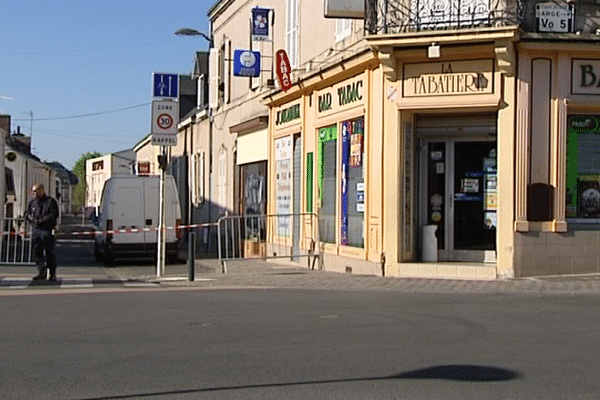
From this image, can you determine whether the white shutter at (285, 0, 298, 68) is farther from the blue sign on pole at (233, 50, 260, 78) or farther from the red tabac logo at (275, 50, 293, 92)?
the blue sign on pole at (233, 50, 260, 78)

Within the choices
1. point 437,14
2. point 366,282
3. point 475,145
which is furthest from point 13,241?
point 437,14

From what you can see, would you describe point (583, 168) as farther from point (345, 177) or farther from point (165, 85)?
point (165, 85)

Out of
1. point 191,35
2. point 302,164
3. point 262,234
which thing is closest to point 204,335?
point 302,164

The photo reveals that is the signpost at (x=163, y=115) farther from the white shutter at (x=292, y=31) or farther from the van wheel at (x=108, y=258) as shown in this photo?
the van wheel at (x=108, y=258)

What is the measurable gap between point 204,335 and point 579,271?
8827 mm

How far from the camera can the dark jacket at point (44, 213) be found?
1667cm

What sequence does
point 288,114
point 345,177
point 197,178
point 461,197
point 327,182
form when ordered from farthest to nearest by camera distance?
1. point 197,178
2. point 288,114
3. point 327,182
4. point 345,177
5. point 461,197

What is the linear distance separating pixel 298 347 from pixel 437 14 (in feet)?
29.4

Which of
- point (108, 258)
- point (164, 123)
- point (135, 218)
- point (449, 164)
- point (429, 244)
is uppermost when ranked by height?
point (164, 123)

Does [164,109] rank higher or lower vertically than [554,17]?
lower

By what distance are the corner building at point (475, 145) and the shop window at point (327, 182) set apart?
1041mm

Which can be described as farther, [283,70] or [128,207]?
[128,207]

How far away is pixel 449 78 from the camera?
53.5ft

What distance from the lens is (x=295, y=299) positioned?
13.2 metres
